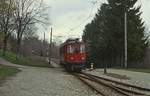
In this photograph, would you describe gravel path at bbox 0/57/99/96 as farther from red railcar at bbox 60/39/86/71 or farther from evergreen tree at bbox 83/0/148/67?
evergreen tree at bbox 83/0/148/67

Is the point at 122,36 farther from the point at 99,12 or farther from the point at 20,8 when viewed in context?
the point at 20,8

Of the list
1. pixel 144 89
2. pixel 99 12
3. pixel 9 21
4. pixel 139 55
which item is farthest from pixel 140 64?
pixel 144 89

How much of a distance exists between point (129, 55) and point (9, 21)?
1065 inches

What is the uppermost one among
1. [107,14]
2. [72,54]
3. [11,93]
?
[107,14]

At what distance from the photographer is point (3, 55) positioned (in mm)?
83500

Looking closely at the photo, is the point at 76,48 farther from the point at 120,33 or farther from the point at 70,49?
the point at 120,33

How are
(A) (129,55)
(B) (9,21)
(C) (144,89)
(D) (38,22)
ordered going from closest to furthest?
(C) (144,89) → (A) (129,55) → (B) (9,21) → (D) (38,22)

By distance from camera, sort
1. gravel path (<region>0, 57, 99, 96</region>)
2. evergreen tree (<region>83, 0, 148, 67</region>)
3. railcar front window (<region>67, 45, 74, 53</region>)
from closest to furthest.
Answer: gravel path (<region>0, 57, 99, 96</region>)
railcar front window (<region>67, 45, 74, 53</region>)
evergreen tree (<region>83, 0, 148, 67</region>)

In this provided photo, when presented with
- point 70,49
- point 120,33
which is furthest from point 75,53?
point 120,33

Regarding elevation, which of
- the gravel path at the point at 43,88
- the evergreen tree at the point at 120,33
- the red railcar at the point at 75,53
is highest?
the evergreen tree at the point at 120,33

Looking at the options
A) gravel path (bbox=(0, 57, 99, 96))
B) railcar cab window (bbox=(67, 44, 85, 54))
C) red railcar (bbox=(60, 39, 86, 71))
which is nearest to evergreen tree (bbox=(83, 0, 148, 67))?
railcar cab window (bbox=(67, 44, 85, 54))

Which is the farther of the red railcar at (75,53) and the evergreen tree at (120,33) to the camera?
A: the evergreen tree at (120,33)

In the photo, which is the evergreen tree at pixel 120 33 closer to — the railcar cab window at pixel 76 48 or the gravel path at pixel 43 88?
the railcar cab window at pixel 76 48

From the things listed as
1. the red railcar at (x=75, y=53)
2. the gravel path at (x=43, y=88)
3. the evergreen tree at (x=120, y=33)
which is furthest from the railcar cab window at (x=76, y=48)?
the evergreen tree at (x=120, y=33)
